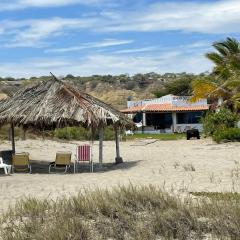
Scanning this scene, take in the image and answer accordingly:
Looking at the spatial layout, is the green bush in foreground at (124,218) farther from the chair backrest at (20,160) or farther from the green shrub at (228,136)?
the green shrub at (228,136)

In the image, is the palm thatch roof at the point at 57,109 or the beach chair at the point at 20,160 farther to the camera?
the beach chair at the point at 20,160

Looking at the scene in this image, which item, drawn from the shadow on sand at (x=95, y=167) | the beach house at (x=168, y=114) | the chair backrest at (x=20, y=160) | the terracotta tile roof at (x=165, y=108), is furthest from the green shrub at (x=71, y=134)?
the chair backrest at (x=20, y=160)

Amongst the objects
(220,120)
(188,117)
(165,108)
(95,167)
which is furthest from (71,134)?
(95,167)

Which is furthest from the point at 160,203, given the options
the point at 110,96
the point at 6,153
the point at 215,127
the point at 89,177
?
the point at 110,96

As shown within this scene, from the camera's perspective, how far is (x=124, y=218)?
7.92m

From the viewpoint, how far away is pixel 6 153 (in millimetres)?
20625

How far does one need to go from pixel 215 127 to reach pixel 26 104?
14.7 meters

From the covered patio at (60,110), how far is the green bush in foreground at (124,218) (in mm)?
8951

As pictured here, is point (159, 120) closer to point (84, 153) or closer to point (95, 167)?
point (95, 167)

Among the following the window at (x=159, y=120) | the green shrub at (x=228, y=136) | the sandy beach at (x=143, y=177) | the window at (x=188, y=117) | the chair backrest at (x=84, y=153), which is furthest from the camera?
the window at (x=159, y=120)

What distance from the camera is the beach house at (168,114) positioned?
46.8 meters

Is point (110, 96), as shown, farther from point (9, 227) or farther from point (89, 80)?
point (9, 227)

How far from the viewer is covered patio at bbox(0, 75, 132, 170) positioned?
17797 mm

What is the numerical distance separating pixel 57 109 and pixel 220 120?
14808 millimetres
